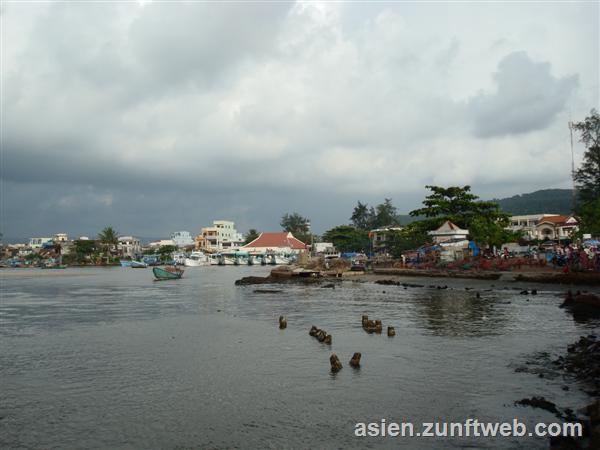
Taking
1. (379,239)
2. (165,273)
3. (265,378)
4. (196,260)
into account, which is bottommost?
(265,378)

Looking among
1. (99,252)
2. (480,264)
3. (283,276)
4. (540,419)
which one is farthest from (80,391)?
(99,252)

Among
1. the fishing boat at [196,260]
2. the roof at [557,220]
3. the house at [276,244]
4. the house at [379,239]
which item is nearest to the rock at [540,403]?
the roof at [557,220]

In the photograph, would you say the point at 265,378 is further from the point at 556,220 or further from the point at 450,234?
the point at 556,220

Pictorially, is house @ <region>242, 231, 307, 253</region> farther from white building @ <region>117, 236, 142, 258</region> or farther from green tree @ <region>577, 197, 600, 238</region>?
green tree @ <region>577, 197, 600, 238</region>

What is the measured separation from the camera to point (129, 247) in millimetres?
170500

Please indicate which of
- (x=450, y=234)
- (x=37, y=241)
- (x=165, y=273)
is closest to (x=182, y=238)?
(x=37, y=241)

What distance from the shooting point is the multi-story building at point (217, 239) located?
155625 mm

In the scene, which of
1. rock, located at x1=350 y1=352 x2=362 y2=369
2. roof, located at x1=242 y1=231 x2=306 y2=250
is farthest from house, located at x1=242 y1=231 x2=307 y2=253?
rock, located at x1=350 y1=352 x2=362 y2=369

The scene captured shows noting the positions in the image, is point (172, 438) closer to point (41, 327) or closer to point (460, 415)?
point (460, 415)

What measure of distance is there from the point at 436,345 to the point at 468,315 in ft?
25.7

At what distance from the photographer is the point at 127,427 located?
10.4 m

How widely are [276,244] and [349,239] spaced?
85.2 ft

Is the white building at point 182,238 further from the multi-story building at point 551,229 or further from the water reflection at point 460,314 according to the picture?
the water reflection at point 460,314

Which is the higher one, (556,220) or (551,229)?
(556,220)
